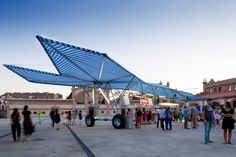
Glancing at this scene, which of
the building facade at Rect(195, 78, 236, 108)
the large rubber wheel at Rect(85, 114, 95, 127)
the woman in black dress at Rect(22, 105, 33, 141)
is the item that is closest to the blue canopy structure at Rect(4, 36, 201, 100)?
the large rubber wheel at Rect(85, 114, 95, 127)

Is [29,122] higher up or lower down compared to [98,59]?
lower down

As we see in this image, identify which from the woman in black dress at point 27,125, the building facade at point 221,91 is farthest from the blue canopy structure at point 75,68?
the building facade at point 221,91

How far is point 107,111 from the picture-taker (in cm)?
8181

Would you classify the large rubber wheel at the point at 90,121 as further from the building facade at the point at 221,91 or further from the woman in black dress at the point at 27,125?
the building facade at the point at 221,91

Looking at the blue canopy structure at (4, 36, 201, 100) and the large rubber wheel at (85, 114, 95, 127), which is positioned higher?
the blue canopy structure at (4, 36, 201, 100)

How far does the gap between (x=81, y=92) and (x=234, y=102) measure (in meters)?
43.7

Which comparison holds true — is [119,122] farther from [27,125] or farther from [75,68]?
[27,125]

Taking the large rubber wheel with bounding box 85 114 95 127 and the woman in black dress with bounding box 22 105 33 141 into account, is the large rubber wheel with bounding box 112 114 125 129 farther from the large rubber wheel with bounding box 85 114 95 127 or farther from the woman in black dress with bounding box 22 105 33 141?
the woman in black dress with bounding box 22 105 33 141

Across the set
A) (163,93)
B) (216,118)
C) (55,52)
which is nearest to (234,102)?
(163,93)

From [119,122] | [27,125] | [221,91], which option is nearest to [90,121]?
[119,122]

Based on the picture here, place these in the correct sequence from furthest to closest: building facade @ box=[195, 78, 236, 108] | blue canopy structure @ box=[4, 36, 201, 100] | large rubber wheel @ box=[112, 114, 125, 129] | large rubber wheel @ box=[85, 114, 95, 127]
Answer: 1. building facade @ box=[195, 78, 236, 108]
2. large rubber wheel @ box=[85, 114, 95, 127]
3. large rubber wheel @ box=[112, 114, 125, 129]
4. blue canopy structure @ box=[4, 36, 201, 100]

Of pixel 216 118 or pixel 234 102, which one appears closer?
pixel 216 118

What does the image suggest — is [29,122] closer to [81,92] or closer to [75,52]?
[75,52]

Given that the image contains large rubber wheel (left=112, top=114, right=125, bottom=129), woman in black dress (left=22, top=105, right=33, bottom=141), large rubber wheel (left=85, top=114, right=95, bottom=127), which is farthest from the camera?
large rubber wheel (left=85, top=114, right=95, bottom=127)
